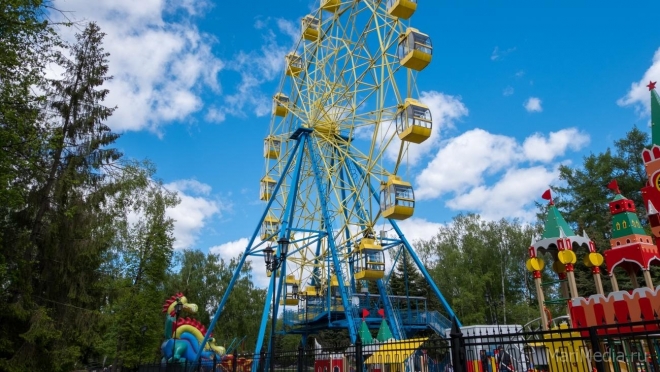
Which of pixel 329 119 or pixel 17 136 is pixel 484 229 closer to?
pixel 329 119

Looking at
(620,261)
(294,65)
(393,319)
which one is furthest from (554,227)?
(294,65)

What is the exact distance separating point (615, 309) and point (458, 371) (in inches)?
204

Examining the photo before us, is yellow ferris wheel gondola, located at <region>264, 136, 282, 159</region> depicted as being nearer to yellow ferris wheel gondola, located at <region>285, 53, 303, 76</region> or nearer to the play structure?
yellow ferris wheel gondola, located at <region>285, 53, 303, 76</region>

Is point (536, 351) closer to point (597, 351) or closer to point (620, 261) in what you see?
point (597, 351)

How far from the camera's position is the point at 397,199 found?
18859 millimetres

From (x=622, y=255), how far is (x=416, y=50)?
33.3ft

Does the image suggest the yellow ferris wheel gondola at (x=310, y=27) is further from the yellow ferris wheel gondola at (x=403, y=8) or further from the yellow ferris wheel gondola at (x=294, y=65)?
the yellow ferris wheel gondola at (x=403, y=8)

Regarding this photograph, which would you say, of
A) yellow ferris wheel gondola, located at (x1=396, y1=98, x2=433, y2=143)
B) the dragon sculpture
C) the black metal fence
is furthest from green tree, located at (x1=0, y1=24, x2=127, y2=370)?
yellow ferris wheel gondola, located at (x1=396, y1=98, x2=433, y2=143)

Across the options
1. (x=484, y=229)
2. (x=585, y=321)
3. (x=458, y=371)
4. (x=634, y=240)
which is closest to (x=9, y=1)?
(x=458, y=371)

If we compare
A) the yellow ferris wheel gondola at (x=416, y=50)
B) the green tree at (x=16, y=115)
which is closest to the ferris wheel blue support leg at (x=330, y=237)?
the yellow ferris wheel gondola at (x=416, y=50)

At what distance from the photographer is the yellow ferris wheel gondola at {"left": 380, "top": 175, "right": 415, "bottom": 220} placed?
61.6 ft

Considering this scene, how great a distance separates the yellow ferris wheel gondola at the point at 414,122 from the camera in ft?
58.4

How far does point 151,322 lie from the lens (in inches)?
851

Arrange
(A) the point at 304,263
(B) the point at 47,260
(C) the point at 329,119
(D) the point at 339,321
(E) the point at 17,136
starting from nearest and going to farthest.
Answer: (E) the point at 17,136, (B) the point at 47,260, (D) the point at 339,321, (C) the point at 329,119, (A) the point at 304,263
